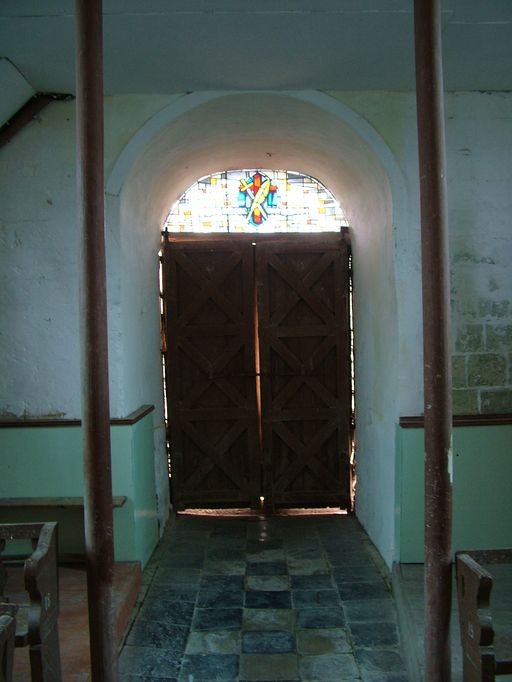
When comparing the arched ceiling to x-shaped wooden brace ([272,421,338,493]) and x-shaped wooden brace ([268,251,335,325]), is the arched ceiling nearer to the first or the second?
x-shaped wooden brace ([268,251,335,325])

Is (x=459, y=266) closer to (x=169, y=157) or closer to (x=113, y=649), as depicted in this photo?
(x=169, y=157)

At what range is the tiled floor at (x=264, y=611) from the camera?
333 cm

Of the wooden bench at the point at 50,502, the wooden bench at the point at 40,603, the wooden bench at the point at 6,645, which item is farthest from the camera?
the wooden bench at the point at 50,502

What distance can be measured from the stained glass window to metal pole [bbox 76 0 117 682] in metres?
3.62

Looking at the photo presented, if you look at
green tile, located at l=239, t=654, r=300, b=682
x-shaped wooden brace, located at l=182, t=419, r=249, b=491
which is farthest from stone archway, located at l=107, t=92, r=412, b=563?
green tile, located at l=239, t=654, r=300, b=682

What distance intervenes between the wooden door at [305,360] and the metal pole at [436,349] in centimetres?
354

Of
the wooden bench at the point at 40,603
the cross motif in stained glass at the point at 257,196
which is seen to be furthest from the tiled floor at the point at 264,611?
the cross motif in stained glass at the point at 257,196

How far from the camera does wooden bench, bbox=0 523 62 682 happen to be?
7.18 ft

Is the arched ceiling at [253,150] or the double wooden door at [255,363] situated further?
the double wooden door at [255,363]

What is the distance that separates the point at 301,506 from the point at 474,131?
3.74 metres

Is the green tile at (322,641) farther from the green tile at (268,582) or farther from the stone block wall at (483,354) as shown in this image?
the stone block wall at (483,354)

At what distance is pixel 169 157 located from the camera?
4.88 m

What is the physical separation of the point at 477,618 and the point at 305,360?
3922 millimetres

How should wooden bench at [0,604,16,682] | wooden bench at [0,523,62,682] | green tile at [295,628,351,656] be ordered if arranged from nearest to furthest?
wooden bench at [0,604,16,682], wooden bench at [0,523,62,682], green tile at [295,628,351,656]
